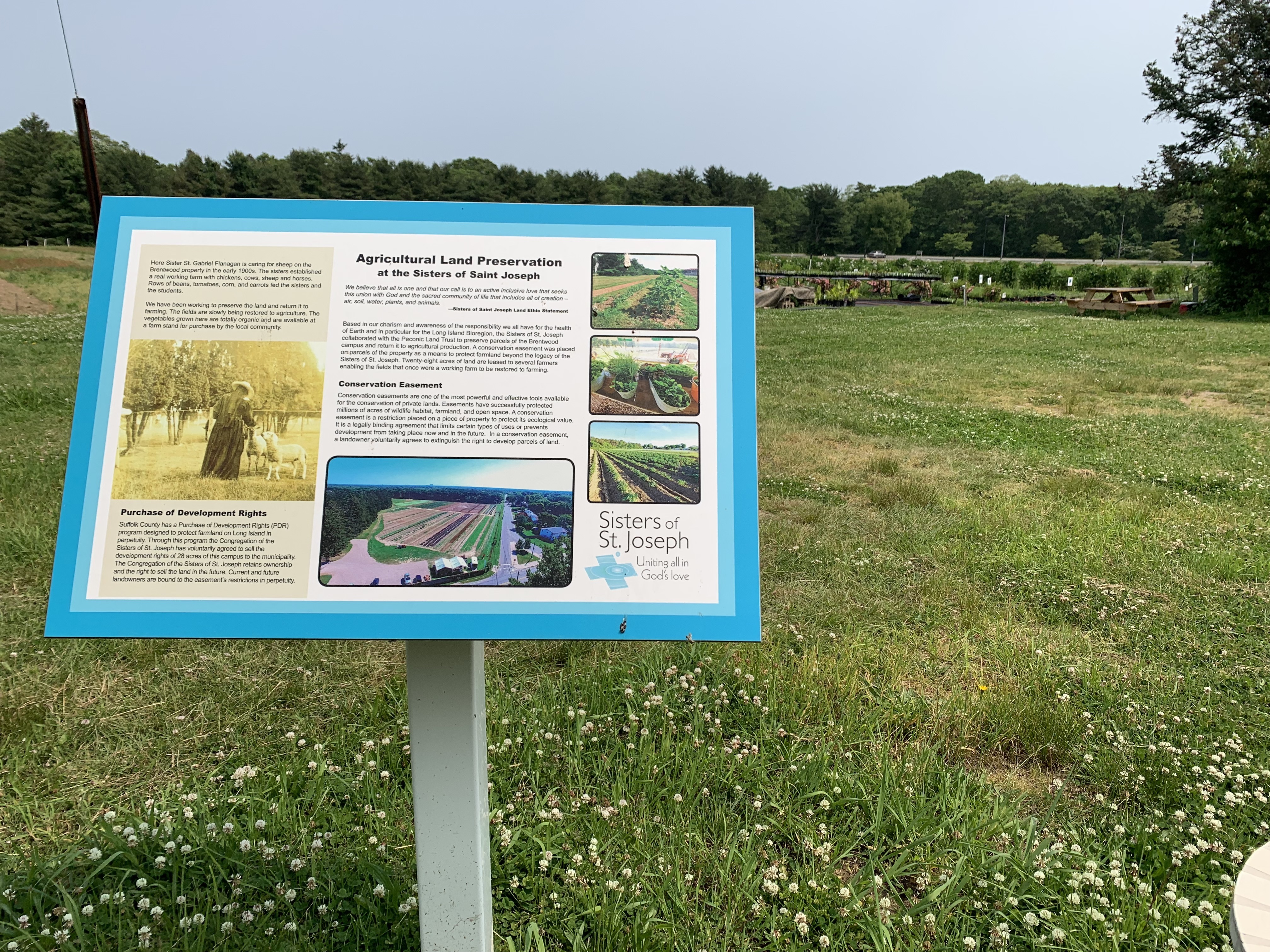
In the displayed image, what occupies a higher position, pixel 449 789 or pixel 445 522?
pixel 445 522

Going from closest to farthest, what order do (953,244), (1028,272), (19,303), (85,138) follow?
(85,138) → (19,303) → (1028,272) → (953,244)

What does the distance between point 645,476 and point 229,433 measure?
2.88ft

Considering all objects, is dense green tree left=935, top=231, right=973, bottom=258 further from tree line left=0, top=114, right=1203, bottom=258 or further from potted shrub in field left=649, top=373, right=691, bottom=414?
potted shrub in field left=649, top=373, right=691, bottom=414

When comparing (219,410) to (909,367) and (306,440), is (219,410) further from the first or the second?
(909,367)

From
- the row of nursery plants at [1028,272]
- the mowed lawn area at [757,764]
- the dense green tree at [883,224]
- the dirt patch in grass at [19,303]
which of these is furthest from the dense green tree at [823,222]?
the mowed lawn area at [757,764]

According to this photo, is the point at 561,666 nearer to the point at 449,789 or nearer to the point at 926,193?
the point at 449,789

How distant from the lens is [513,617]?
1632 mm

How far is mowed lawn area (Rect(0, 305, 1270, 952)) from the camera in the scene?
2145 millimetres

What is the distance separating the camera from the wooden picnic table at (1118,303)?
23.8 m

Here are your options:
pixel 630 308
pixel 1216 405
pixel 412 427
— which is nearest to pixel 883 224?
pixel 1216 405

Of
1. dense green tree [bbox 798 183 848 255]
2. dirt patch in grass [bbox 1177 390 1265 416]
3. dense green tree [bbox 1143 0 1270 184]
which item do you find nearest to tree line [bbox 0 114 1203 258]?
dense green tree [bbox 798 183 848 255]

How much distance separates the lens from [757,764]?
9.02 ft

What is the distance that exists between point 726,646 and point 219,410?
96.7 inches

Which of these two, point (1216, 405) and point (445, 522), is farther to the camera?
point (1216, 405)
